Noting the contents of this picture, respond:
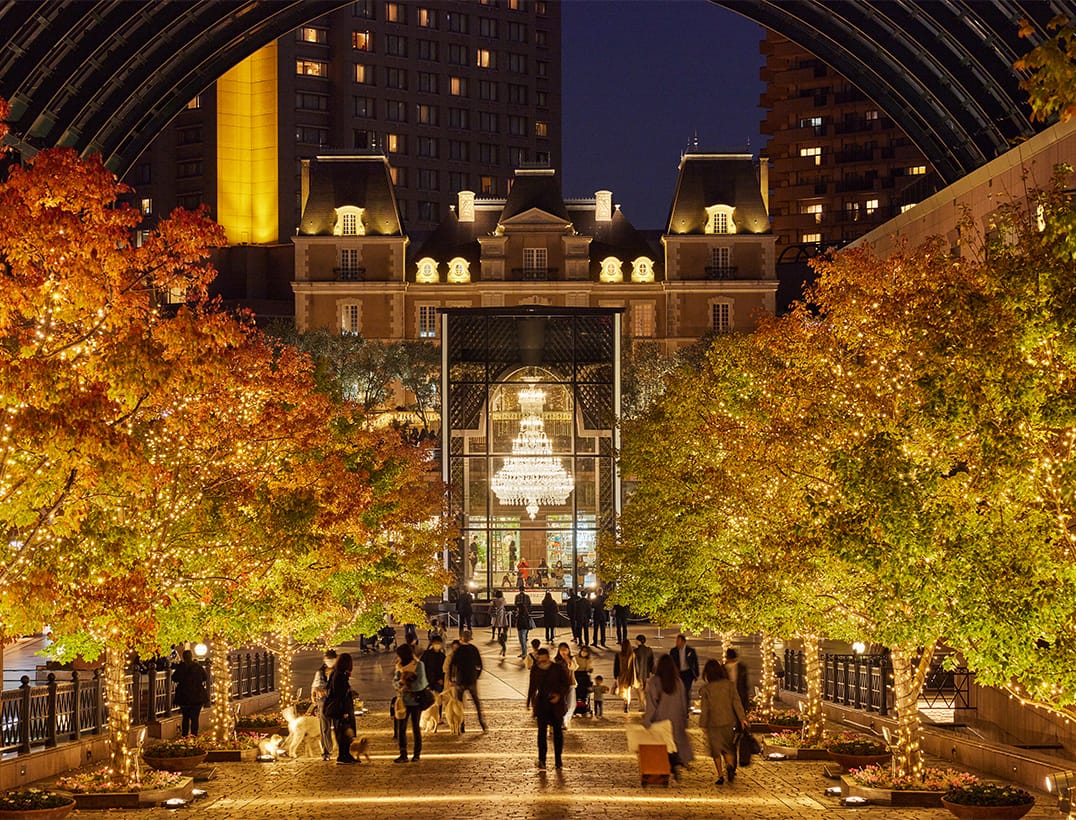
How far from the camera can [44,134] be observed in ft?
168

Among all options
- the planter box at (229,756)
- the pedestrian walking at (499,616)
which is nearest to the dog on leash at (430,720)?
the planter box at (229,756)

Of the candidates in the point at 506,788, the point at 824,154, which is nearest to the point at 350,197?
the point at 824,154

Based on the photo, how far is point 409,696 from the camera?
23.6 metres

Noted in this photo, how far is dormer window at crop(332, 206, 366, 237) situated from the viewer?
318 ft

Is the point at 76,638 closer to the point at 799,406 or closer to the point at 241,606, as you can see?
→ the point at 241,606

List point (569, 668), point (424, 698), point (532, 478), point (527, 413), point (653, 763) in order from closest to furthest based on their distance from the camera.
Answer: point (653, 763) < point (424, 698) < point (569, 668) < point (532, 478) < point (527, 413)

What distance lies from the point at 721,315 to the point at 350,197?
25582mm

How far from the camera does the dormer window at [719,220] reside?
96562 millimetres

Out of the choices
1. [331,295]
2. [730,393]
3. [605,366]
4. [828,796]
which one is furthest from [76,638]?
[331,295]

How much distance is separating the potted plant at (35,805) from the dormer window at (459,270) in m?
80.8

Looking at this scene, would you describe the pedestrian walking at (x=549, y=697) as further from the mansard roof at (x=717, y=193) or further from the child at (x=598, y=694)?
the mansard roof at (x=717, y=193)

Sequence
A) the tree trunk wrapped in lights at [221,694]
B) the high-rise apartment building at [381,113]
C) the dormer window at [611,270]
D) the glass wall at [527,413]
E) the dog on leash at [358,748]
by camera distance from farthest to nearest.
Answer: the high-rise apartment building at [381,113]
the dormer window at [611,270]
the glass wall at [527,413]
the tree trunk wrapped in lights at [221,694]
the dog on leash at [358,748]

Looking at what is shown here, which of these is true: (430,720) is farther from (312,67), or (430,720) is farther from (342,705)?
(312,67)

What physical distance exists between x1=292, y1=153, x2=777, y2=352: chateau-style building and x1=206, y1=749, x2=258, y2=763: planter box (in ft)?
238
